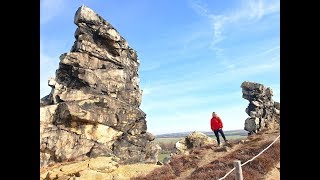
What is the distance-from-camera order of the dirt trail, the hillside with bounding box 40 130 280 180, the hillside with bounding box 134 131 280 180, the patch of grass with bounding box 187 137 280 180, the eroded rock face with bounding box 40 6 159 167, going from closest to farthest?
the patch of grass with bounding box 187 137 280 180 < the hillside with bounding box 134 131 280 180 < the hillside with bounding box 40 130 280 180 < the dirt trail < the eroded rock face with bounding box 40 6 159 167

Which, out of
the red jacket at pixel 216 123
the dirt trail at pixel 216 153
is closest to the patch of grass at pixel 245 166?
the dirt trail at pixel 216 153

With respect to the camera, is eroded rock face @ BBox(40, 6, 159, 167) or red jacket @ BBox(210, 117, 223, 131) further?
eroded rock face @ BBox(40, 6, 159, 167)

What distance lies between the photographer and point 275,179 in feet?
69.0

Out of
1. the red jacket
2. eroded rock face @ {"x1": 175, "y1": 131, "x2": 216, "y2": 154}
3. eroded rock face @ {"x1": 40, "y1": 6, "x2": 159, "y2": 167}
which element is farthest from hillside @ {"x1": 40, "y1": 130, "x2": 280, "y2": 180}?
eroded rock face @ {"x1": 175, "y1": 131, "x2": 216, "y2": 154}

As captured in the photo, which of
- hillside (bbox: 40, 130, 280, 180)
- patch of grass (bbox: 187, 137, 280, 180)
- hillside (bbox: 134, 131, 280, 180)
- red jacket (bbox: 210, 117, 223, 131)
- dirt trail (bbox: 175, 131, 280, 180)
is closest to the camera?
patch of grass (bbox: 187, 137, 280, 180)

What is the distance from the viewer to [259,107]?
65.7 meters

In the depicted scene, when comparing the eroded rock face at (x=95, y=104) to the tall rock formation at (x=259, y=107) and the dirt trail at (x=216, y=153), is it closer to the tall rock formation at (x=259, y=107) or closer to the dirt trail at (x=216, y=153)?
the dirt trail at (x=216, y=153)

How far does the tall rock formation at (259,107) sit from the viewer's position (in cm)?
6168

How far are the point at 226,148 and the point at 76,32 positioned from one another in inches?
1356

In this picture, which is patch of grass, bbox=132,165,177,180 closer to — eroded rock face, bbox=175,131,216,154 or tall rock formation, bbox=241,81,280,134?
eroded rock face, bbox=175,131,216,154

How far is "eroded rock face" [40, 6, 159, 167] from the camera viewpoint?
135 feet

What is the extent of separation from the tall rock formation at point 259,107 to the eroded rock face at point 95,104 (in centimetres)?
2129

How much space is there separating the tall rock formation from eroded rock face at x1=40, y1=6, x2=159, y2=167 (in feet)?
69.8
